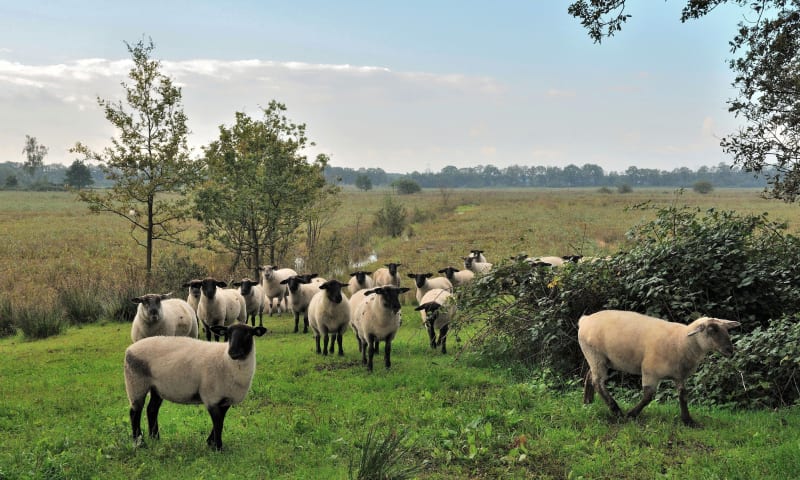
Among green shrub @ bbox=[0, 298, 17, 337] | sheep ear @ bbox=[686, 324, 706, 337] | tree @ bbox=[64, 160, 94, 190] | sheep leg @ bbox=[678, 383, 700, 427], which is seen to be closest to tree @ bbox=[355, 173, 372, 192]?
tree @ bbox=[64, 160, 94, 190]

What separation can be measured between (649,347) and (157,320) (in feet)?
31.5

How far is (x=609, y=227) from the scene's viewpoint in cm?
5125

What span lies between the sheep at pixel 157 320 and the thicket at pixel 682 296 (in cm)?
634

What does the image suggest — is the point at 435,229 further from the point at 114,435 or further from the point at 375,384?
the point at 114,435

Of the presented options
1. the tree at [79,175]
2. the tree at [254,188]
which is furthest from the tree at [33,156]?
the tree at [254,188]

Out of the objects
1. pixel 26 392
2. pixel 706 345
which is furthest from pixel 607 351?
pixel 26 392

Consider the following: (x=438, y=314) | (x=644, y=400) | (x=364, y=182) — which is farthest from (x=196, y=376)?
(x=364, y=182)

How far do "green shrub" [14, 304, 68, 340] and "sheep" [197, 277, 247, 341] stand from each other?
4718mm

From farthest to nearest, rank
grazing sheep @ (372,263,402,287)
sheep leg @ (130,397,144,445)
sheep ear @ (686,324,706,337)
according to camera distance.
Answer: grazing sheep @ (372,263,402,287)
sheep leg @ (130,397,144,445)
sheep ear @ (686,324,706,337)

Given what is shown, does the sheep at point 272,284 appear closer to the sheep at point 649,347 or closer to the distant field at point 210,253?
the distant field at point 210,253

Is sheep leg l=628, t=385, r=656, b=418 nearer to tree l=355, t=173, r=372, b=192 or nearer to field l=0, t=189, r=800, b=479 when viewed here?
field l=0, t=189, r=800, b=479

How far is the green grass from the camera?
645 cm

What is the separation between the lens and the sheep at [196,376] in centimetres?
732

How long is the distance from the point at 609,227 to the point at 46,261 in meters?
44.8
